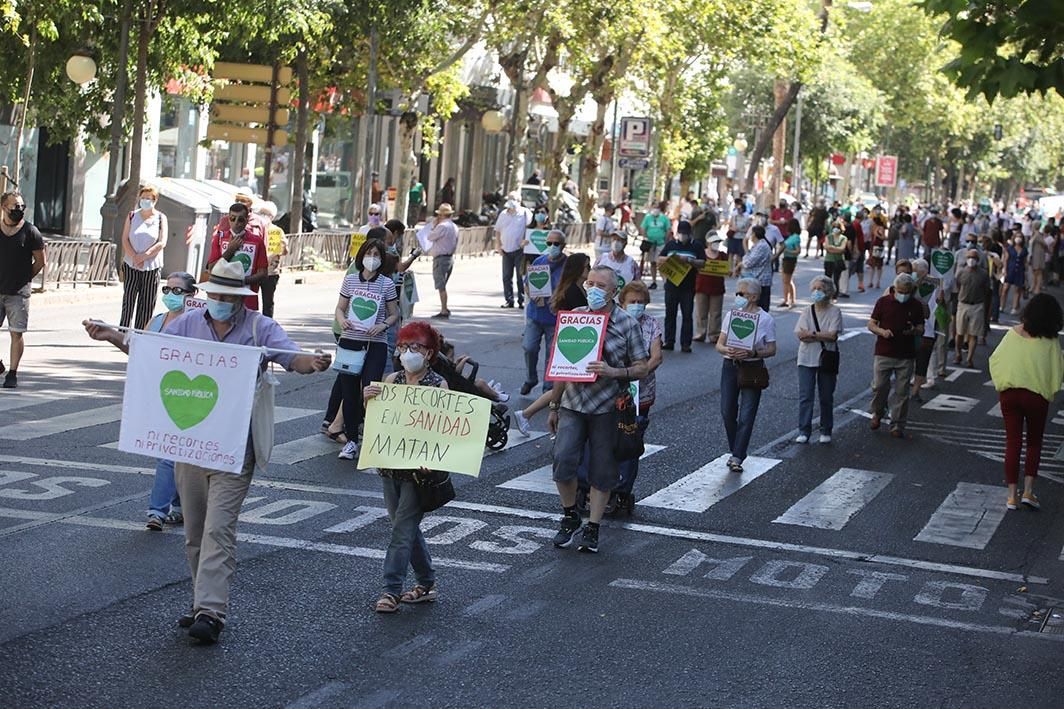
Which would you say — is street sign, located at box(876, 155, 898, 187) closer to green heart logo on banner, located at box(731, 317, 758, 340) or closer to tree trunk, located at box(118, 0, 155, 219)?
tree trunk, located at box(118, 0, 155, 219)

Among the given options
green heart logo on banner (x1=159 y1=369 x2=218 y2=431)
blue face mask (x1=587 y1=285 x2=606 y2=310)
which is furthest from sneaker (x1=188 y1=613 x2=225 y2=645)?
blue face mask (x1=587 y1=285 x2=606 y2=310)

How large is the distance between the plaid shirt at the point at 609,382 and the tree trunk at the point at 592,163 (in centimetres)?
3808

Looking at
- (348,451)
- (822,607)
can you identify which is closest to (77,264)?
(348,451)

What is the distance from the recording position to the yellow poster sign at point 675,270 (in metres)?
22.3

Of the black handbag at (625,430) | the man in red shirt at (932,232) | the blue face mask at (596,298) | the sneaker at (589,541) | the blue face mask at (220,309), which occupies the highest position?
the man in red shirt at (932,232)

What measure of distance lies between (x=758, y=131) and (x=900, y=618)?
66.0m

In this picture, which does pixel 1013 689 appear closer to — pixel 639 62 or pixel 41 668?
pixel 41 668

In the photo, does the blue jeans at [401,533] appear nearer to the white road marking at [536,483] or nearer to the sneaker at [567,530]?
the sneaker at [567,530]

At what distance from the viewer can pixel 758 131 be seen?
7400cm

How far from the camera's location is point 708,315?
24.0 meters

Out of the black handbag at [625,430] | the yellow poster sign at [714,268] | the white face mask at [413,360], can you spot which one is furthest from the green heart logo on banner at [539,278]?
the white face mask at [413,360]

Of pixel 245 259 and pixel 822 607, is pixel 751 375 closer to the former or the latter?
pixel 822 607

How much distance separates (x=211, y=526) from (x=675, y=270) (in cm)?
1479

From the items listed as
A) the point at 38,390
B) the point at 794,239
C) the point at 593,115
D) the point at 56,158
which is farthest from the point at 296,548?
the point at 593,115
